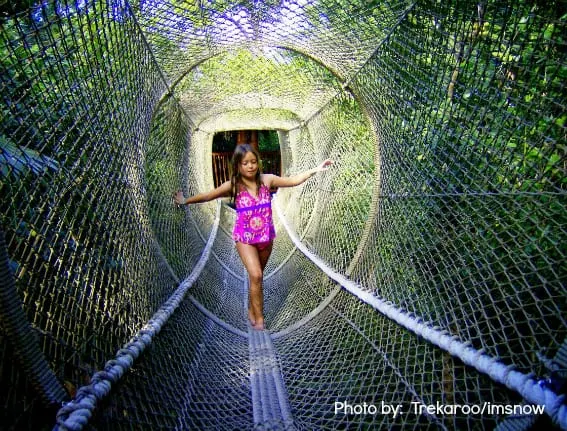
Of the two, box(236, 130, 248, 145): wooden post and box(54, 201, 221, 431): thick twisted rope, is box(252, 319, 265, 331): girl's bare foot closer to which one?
box(54, 201, 221, 431): thick twisted rope

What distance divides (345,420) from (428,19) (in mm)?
1533

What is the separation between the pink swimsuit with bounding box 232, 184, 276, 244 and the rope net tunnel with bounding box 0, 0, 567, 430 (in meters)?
0.43

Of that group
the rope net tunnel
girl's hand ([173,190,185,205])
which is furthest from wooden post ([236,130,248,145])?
girl's hand ([173,190,185,205])

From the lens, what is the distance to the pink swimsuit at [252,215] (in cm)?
280

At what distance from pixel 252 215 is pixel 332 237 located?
2.21 feet

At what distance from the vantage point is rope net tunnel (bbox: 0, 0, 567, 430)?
3.67 feet

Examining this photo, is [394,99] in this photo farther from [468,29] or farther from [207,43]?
[207,43]

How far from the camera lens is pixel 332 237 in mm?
3174

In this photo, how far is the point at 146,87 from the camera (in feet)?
7.07

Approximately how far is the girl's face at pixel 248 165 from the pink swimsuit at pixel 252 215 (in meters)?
0.11

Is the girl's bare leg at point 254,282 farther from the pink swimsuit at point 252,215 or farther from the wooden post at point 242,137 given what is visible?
the wooden post at point 242,137

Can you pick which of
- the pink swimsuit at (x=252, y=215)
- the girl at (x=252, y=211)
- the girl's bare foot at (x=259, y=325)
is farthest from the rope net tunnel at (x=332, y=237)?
the pink swimsuit at (x=252, y=215)

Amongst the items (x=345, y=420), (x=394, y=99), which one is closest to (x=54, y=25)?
(x=394, y=99)

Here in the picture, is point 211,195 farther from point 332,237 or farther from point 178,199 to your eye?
point 332,237
